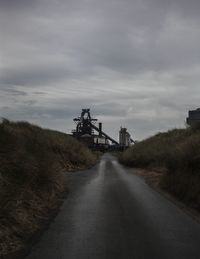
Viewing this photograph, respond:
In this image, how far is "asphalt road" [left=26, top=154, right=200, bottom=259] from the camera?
8953 millimetres

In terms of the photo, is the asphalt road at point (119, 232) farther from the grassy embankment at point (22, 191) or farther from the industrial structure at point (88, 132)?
the industrial structure at point (88, 132)

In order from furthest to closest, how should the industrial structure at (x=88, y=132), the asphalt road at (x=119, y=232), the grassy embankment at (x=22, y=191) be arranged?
1. the industrial structure at (x=88, y=132)
2. the grassy embankment at (x=22, y=191)
3. the asphalt road at (x=119, y=232)

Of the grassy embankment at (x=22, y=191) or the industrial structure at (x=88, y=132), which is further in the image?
the industrial structure at (x=88, y=132)

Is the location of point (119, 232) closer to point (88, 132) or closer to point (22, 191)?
point (22, 191)

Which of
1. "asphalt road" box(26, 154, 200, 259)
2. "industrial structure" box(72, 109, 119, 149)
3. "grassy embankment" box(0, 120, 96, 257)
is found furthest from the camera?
"industrial structure" box(72, 109, 119, 149)

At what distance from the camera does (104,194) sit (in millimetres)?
19234

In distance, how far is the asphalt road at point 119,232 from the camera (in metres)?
8.95

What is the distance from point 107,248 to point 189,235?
7.69ft

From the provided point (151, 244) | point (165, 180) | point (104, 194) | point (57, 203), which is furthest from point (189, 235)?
point (165, 180)

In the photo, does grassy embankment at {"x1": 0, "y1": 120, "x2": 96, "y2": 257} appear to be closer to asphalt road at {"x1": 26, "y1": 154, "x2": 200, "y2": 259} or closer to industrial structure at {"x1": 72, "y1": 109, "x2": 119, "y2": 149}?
asphalt road at {"x1": 26, "y1": 154, "x2": 200, "y2": 259}


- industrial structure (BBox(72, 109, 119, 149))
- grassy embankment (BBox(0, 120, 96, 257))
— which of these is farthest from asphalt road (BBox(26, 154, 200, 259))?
industrial structure (BBox(72, 109, 119, 149))

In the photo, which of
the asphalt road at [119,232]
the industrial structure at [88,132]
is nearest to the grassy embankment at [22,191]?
the asphalt road at [119,232]

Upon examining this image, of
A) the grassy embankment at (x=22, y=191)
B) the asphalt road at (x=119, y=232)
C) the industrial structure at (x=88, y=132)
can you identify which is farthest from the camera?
the industrial structure at (x=88, y=132)

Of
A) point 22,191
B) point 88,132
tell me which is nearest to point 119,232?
point 22,191
